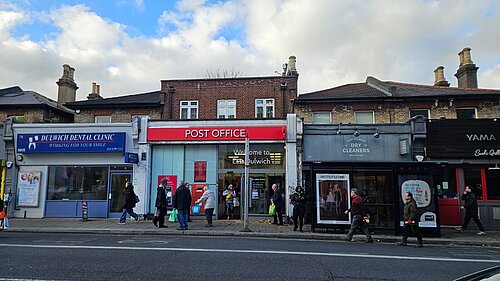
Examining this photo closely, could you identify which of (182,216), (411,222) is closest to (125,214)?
(182,216)

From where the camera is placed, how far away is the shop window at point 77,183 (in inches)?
690

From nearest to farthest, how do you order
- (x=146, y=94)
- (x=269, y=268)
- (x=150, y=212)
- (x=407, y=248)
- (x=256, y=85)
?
(x=269, y=268), (x=407, y=248), (x=150, y=212), (x=256, y=85), (x=146, y=94)

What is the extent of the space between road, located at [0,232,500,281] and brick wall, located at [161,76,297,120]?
11354mm

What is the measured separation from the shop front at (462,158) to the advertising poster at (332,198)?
5167mm

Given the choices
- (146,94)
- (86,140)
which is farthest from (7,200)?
(146,94)

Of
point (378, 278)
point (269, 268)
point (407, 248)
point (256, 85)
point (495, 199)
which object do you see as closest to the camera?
point (378, 278)

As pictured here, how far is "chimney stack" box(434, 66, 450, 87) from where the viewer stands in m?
24.9

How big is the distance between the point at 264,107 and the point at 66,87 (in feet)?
46.3

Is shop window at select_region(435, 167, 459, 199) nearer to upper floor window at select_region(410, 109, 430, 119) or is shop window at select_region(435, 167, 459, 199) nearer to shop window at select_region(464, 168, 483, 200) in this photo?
shop window at select_region(464, 168, 483, 200)

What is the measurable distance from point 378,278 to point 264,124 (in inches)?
437

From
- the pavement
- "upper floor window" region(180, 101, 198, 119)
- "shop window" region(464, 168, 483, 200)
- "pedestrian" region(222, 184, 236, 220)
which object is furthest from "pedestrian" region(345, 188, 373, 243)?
"upper floor window" region(180, 101, 198, 119)

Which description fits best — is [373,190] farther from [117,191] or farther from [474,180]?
[117,191]

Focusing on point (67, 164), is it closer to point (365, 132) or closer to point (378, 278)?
point (365, 132)

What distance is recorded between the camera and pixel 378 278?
21.7 feet
